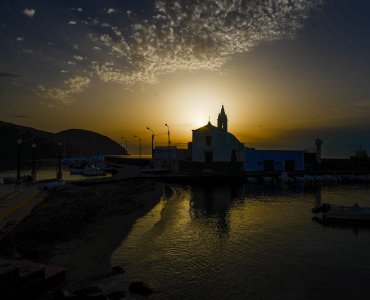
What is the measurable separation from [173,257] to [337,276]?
31.6ft

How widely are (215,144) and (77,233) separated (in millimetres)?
55038

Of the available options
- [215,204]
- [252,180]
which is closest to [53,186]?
[215,204]

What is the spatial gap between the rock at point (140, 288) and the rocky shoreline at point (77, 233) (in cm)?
185

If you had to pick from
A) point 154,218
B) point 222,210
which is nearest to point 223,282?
point 154,218

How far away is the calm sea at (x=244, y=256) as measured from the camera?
15.8 metres

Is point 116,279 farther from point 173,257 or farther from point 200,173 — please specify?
point 200,173

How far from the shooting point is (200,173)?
73.8m

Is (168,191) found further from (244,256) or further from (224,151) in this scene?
(244,256)

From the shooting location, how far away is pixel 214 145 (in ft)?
250

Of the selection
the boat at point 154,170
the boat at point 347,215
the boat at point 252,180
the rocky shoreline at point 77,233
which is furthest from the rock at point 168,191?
the boat at point 347,215

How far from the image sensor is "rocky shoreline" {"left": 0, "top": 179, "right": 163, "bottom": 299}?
687 inches

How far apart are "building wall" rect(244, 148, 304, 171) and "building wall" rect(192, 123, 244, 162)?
547cm

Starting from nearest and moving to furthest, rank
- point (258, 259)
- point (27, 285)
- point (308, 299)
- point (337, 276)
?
1. point (27, 285)
2. point (308, 299)
3. point (337, 276)
4. point (258, 259)

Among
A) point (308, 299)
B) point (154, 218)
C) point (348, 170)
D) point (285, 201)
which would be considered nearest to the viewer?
point (308, 299)
